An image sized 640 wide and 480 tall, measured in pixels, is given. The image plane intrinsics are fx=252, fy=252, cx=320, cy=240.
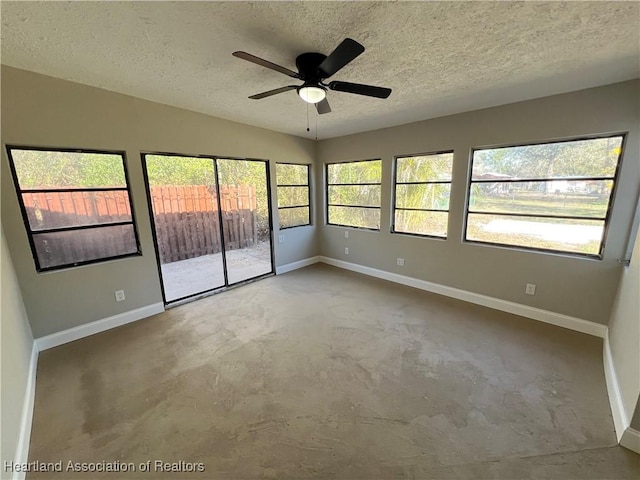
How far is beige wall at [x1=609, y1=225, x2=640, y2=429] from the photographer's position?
5.46 ft

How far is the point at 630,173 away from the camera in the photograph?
2.44 meters

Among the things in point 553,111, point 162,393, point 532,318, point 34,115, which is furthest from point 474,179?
point 34,115

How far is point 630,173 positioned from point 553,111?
936 millimetres

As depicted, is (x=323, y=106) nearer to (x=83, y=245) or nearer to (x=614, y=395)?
(x=83, y=245)

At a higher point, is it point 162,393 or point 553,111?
point 553,111

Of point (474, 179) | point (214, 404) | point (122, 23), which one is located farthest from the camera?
point (474, 179)

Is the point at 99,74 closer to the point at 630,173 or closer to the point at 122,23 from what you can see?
the point at 122,23

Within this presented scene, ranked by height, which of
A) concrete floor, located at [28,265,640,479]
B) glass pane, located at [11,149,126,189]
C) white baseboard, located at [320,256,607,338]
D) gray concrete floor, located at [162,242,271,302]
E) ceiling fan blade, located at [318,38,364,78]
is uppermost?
Answer: ceiling fan blade, located at [318,38,364,78]

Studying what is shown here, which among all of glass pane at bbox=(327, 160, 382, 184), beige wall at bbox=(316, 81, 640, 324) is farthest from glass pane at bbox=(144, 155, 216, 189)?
beige wall at bbox=(316, 81, 640, 324)

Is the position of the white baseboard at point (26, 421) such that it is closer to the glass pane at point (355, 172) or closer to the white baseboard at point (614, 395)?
the white baseboard at point (614, 395)

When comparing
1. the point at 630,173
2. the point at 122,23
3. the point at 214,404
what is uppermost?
the point at 122,23

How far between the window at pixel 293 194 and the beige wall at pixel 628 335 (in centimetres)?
437

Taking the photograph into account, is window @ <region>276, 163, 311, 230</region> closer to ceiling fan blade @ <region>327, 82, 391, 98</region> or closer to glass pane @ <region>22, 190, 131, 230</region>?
glass pane @ <region>22, 190, 131, 230</region>

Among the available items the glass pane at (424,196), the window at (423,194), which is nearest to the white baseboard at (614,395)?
the window at (423,194)
